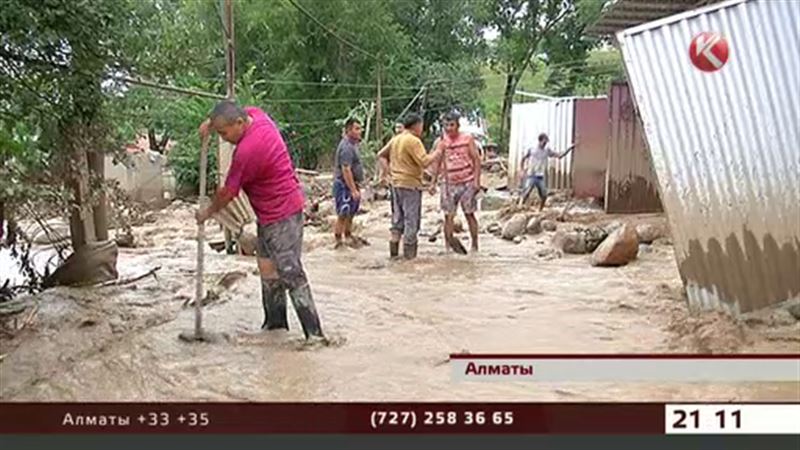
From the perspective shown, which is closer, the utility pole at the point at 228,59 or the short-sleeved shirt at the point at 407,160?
the utility pole at the point at 228,59

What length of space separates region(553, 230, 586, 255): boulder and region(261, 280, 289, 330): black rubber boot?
51 cm

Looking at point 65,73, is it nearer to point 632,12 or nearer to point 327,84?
point 327,84

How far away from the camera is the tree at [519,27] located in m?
1.36

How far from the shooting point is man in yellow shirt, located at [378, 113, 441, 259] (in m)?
1.49

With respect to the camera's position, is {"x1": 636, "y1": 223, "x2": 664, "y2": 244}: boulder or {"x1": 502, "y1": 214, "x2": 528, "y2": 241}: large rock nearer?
Answer: {"x1": 636, "y1": 223, "x2": 664, "y2": 244}: boulder

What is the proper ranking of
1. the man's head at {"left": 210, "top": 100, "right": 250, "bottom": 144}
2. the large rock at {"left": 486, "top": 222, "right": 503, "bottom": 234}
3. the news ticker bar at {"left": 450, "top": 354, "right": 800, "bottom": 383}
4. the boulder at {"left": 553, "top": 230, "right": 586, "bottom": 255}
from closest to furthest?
the news ticker bar at {"left": 450, "top": 354, "right": 800, "bottom": 383}
the man's head at {"left": 210, "top": 100, "right": 250, "bottom": 144}
the boulder at {"left": 553, "top": 230, "right": 586, "bottom": 255}
the large rock at {"left": 486, "top": 222, "right": 503, "bottom": 234}

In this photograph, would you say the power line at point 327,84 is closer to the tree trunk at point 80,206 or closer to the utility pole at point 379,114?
the utility pole at point 379,114

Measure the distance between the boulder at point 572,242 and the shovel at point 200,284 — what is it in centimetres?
63

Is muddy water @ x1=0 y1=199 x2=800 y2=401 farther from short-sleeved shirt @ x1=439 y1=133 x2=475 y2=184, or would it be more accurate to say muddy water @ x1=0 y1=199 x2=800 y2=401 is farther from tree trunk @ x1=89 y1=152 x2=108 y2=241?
short-sleeved shirt @ x1=439 y1=133 x2=475 y2=184

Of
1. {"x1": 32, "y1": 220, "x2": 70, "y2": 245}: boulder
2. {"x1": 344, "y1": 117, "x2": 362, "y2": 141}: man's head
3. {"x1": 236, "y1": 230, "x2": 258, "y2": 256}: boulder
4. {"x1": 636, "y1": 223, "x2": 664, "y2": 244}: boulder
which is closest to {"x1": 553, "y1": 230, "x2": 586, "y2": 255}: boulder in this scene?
{"x1": 636, "y1": 223, "x2": 664, "y2": 244}: boulder

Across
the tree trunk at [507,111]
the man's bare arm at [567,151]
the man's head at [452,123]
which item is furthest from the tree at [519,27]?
the man's bare arm at [567,151]

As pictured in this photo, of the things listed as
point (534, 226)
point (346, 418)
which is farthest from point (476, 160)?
point (346, 418)

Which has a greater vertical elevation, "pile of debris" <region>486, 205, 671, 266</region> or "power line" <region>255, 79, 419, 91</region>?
"power line" <region>255, 79, 419, 91</region>

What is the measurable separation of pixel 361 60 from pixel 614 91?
41 centimetres
